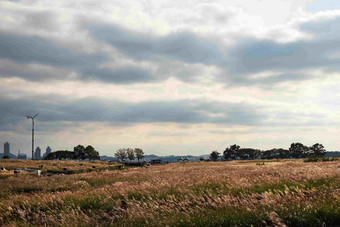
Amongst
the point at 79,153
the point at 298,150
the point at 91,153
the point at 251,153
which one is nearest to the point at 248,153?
the point at 251,153

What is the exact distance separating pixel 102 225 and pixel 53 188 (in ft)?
38.7

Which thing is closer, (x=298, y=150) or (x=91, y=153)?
(x=298, y=150)

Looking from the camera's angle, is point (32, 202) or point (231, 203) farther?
point (32, 202)

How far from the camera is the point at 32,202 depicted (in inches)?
468

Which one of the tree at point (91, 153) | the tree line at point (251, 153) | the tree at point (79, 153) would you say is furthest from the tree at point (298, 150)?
the tree at point (79, 153)

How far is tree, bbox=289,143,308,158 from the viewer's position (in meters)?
137

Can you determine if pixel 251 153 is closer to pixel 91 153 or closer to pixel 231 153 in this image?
pixel 231 153

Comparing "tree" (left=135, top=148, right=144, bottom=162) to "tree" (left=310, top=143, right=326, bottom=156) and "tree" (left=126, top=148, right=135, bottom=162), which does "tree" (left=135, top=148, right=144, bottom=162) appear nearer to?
"tree" (left=126, top=148, right=135, bottom=162)

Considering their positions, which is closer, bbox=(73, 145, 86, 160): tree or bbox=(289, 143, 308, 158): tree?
bbox=(289, 143, 308, 158): tree

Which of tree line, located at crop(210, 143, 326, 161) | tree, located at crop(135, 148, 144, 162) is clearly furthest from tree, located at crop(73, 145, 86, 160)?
tree line, located at crop(210, 143, 326, 161)

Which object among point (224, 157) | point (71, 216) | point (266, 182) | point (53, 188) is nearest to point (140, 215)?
point (71, 216)

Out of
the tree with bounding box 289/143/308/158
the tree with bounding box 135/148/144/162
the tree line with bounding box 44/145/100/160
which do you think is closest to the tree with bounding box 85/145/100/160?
the tree line with bounding box 44/145/100/160

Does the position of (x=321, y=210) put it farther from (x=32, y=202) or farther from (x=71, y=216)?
(x=32, y=202)

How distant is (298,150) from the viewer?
455 feet
